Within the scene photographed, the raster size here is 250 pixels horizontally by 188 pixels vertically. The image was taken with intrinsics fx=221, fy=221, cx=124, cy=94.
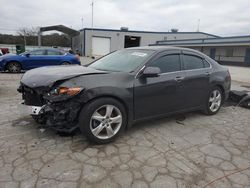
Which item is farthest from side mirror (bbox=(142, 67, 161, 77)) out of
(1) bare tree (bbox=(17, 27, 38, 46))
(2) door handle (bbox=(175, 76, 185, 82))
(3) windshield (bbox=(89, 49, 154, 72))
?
(1) bare tree (bbox=(17, 27, 38, 46))

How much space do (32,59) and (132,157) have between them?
9.39 metres

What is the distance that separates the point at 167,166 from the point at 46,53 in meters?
9.94

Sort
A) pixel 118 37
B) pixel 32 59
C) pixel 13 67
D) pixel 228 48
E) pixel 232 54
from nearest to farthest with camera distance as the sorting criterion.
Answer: pixel 13 67 → pixel 32 59 → pixel 232 54 → pixel 228 48 → pixel 118 37

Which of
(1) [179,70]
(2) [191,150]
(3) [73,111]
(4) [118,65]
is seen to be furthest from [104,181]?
(1) [179,70]

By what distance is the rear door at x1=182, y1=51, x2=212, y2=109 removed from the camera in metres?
4.32

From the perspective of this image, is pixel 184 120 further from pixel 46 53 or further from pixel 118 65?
pixel 46 53

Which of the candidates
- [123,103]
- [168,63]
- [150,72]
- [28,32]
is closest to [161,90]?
[150,72]

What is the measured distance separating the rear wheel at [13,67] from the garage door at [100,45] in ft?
86.6

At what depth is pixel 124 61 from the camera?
404 cm

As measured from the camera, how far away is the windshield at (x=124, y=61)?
376 cm

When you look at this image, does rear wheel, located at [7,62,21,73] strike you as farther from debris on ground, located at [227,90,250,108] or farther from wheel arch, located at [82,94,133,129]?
debris on ground, located at [227,90,250,108]

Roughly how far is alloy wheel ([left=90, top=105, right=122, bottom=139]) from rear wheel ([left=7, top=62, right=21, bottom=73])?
9.02 m

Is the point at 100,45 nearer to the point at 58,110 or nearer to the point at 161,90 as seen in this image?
the point at 161,90

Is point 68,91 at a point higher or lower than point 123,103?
higher
